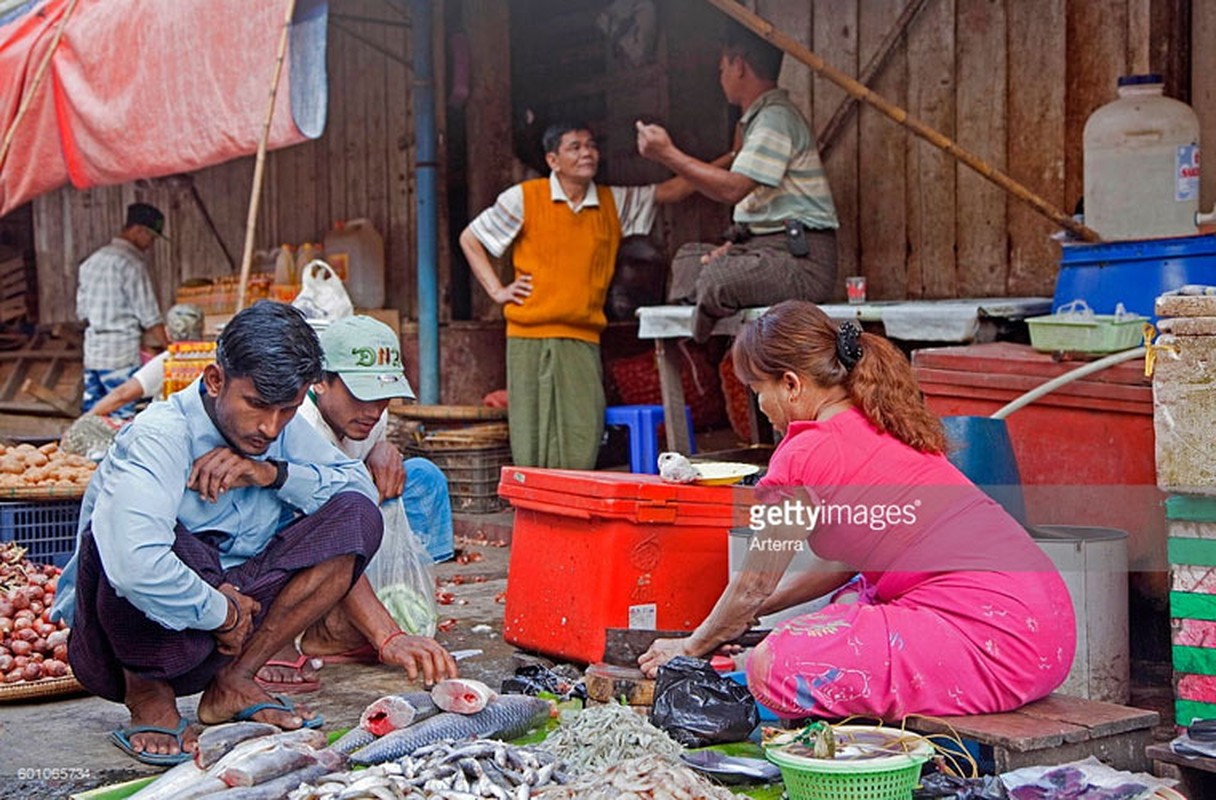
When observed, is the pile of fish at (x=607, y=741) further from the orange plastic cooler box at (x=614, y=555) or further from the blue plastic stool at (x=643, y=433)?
the blue plastic stool at (x=643, y=433)

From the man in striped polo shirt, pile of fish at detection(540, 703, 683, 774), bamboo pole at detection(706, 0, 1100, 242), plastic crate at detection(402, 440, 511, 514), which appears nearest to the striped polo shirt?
the man in striped polo shirt

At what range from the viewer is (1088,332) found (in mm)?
5238

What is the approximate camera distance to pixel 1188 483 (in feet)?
13.5

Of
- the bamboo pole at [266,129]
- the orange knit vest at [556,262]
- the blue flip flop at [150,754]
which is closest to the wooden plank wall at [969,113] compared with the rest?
the orange knit vest at [556,262]

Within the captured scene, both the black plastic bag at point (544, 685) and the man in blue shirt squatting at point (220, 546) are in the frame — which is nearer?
the man in blue shirt squatting at point (220, 546)

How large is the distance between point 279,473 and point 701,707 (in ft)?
4.85

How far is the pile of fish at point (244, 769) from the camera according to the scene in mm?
3518

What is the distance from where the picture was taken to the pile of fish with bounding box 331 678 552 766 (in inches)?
153

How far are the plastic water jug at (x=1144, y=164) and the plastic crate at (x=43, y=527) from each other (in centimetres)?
488

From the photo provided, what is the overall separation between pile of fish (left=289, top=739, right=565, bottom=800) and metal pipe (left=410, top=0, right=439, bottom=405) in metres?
5.96

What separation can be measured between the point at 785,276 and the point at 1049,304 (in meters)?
1.36

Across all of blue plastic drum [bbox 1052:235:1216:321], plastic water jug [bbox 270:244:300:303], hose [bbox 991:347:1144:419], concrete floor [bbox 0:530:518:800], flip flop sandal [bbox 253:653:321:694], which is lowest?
concrete floor [bbox 0:530:518:800]

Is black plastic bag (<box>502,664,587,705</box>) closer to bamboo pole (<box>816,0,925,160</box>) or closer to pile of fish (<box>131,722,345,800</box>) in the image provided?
pile of fish (<box>131,722,345,800</box>)

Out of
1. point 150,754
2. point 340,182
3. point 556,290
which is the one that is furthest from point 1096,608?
point 340,182
